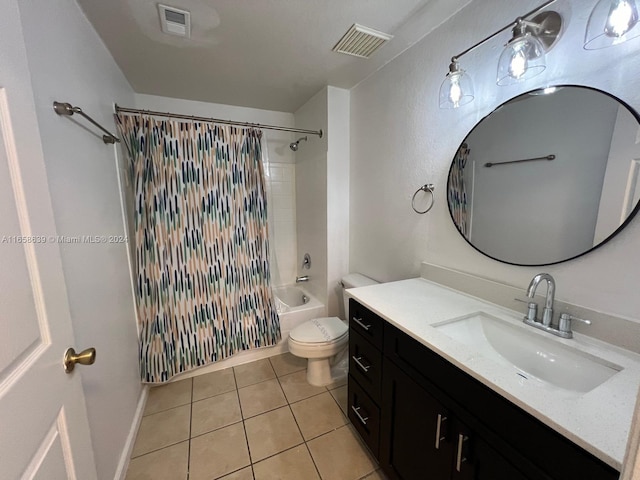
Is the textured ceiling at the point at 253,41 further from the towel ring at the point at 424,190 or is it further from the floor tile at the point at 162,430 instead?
the floor tile at the point at 162,430

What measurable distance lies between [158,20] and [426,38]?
1.47m

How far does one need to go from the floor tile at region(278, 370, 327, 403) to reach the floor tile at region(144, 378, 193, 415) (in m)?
0.68

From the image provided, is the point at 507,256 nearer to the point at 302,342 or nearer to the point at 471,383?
the point at 471,383

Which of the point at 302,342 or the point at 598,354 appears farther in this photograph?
the point at 302,342

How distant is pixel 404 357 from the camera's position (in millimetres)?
1080

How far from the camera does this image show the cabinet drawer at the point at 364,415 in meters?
1.30

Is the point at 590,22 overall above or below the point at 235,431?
above

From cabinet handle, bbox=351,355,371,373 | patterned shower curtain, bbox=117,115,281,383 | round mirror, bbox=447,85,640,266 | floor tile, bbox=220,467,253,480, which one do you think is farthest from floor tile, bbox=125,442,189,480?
round mirror, bbox=447,85,640,266

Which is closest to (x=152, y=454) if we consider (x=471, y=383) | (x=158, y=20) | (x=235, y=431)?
(x=235, y=431)

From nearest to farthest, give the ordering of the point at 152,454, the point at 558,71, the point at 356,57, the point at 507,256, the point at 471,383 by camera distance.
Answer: the point at 471,383 → the point at 558,71 → the point at 507,256 → the point at 152,454 → the point at 356,57

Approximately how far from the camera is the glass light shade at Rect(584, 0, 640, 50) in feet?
2.45

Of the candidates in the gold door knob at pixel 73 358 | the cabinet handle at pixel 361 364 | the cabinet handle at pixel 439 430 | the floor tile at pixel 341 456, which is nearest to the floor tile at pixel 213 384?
the floor tile at pixel 341 456

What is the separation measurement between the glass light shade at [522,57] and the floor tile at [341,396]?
6.58ft

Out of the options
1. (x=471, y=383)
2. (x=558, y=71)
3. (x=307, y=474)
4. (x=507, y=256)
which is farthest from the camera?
(x=307, y=474)
